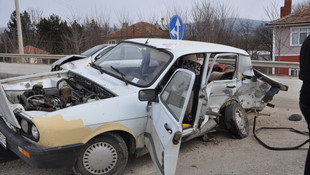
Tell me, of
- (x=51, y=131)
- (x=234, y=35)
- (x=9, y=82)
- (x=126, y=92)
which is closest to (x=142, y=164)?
(x=126, y=92)

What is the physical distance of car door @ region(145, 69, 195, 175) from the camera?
2.66 metres

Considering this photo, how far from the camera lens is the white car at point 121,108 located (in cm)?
288

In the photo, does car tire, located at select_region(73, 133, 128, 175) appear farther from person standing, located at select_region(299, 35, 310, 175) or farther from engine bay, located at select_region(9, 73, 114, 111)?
person standing, located at select_region(299, 35, 310, 175)

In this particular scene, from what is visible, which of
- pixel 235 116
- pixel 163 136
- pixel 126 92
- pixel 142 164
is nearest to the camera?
pixel 163 136

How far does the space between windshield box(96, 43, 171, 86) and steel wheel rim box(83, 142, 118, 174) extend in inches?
39.2

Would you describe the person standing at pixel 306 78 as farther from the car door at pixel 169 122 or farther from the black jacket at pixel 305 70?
the car door at pixel 169 122

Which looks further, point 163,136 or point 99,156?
point 99,156

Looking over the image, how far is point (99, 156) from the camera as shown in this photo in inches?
125

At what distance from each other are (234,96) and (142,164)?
2272 millimetres

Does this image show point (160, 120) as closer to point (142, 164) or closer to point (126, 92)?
point (126, 92)

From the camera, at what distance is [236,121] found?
479 cm

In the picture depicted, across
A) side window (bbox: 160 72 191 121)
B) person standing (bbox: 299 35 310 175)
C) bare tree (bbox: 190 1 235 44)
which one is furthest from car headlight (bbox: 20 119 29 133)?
bare tree (bbox: 190 1 235 44)

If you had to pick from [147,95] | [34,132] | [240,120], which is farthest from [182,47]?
[34,132]

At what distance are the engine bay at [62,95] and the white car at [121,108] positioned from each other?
0.01m
